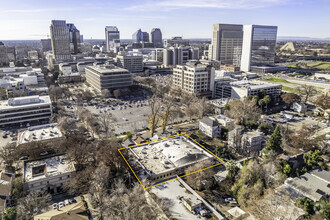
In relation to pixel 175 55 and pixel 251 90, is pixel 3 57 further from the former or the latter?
pixel 251 90

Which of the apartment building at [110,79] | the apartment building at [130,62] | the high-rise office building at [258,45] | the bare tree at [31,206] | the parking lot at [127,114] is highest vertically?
the high-rise office building at [258,45]

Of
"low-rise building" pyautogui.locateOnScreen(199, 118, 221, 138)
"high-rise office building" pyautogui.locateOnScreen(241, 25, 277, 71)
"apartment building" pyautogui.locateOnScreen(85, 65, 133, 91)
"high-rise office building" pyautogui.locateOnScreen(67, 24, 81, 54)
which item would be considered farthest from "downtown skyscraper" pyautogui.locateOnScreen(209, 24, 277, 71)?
"high-rise office building" pyautogui.locateOnScreen(67, 24, 81, 54)

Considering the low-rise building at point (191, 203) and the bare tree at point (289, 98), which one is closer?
the low-rise building at point (191, 203)

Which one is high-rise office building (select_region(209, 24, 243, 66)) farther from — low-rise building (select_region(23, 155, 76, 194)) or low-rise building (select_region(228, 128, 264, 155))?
low-rise building (select_region(23, 155, 76, 194))

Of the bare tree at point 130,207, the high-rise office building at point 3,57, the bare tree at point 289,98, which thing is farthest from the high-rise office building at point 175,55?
the bare tree at point 130,207

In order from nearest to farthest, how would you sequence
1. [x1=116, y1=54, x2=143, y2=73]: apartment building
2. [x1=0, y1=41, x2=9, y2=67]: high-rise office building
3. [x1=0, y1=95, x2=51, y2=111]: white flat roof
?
1. [x1=0, y1=95, x2=51, y2=111]: white flat roof
2. [x1=116, y1=54, x2=143, y2=73]: apartment building
3. [x1=0, y1=41, x2=9, y2=67]: high-rise office building

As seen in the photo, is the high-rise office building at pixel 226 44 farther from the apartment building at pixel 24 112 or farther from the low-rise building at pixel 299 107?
the apartment building at pixel 24 112

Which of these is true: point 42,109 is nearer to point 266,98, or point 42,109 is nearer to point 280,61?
point 266,98
